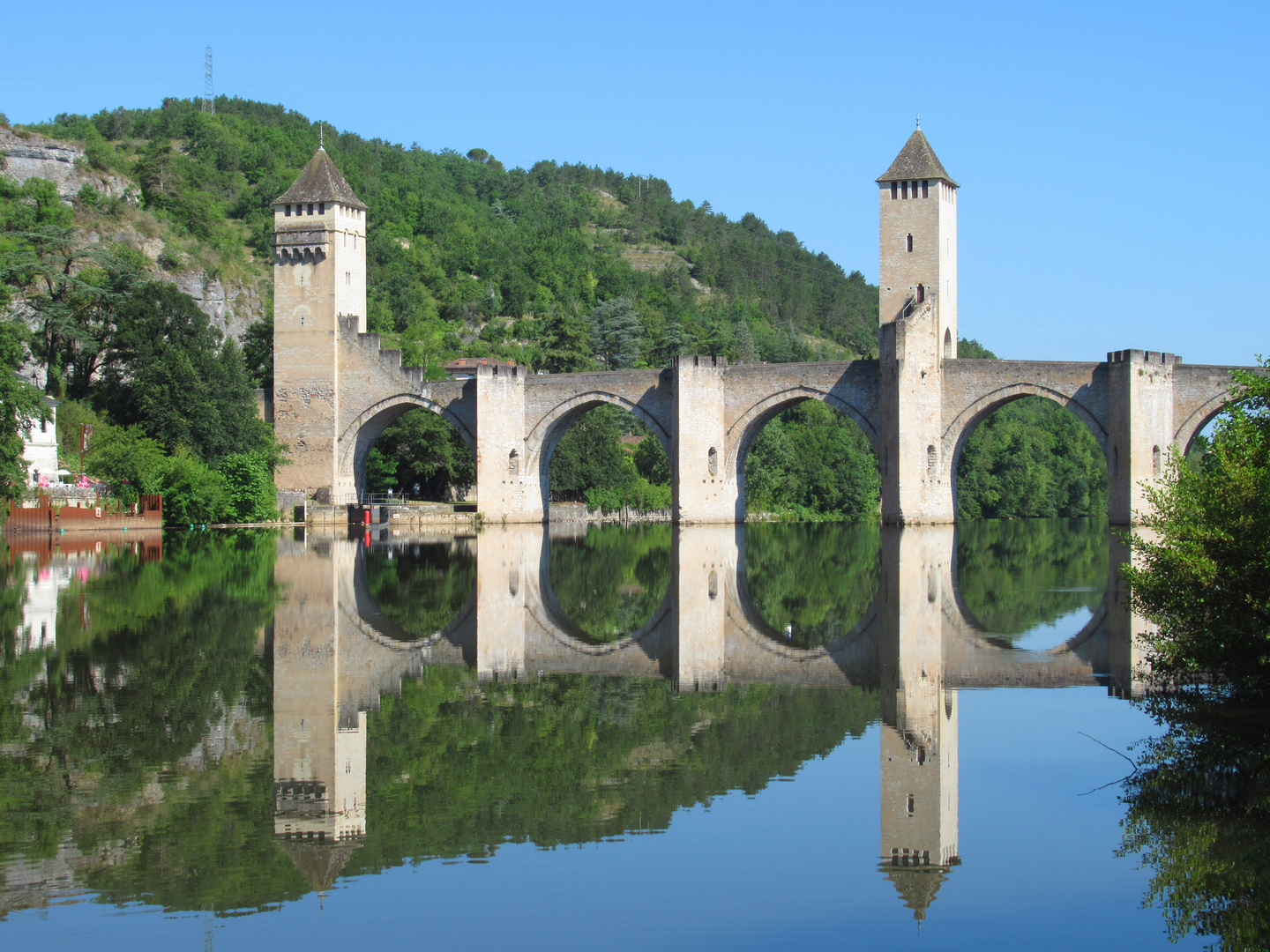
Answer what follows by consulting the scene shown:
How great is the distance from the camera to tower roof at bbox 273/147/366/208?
4269 centimetres

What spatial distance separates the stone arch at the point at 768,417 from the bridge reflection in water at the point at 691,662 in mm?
15135

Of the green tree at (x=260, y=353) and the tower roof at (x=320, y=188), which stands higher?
the tower roof at (x=320, y=188)

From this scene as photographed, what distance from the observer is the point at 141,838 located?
7082 millimetres

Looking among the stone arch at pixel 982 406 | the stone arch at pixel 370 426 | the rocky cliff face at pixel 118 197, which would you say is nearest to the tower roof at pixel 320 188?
the stone arch at pixel 370 426

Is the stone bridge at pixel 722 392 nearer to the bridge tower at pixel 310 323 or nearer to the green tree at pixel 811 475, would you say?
the bridge tower at pixel 310 323

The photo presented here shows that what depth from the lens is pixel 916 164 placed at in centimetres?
3912

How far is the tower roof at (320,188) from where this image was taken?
1681 inches

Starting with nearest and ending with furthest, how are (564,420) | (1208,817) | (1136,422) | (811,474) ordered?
(1208,817)
(1136,422)
(564,420)
(811,474)

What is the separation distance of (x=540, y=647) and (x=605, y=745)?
5.03 m

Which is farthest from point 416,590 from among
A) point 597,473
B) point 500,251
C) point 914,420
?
point 500,251

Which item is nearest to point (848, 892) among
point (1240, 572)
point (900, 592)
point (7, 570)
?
point (1240, 572)

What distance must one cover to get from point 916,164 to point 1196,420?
33.8ft

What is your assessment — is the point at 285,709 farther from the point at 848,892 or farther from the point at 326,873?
the point at 848,892

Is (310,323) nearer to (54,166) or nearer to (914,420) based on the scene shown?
(54,166)
